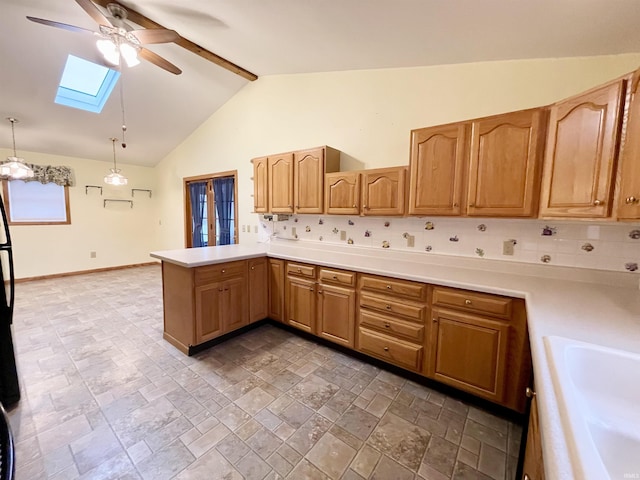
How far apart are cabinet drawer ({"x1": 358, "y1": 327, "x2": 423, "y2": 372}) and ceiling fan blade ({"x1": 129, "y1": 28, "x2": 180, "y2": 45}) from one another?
2.83 meters

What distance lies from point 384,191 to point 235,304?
6.03ft

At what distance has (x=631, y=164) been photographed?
4.27 ft

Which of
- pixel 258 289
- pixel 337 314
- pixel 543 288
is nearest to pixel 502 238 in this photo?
pixel 543 288

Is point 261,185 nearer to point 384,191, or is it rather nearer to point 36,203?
point 384,191

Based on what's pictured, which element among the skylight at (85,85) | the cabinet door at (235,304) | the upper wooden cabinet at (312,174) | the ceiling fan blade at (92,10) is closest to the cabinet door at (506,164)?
the upper wooden cabinet at (312,174)

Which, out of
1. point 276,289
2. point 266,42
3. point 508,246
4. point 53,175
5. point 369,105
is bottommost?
point 276,289

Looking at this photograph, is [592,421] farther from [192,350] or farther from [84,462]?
[192,350]

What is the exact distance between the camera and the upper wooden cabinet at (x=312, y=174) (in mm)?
2846

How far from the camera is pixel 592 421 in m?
0.73

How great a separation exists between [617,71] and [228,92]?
13.4ft

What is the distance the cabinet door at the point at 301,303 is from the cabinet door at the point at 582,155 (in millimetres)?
1951

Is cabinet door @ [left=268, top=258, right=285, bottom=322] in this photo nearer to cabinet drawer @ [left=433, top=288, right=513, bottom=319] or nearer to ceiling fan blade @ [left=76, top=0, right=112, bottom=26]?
cabinet drawer @ [left=433, top=288, right=513, bottom=319]

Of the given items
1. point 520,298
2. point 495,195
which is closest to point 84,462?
point 520,298

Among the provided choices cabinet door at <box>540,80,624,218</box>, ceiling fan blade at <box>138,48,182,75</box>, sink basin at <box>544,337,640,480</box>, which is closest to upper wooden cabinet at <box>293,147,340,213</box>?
ceiling fan blade at <box>138,48,182,75</box>
